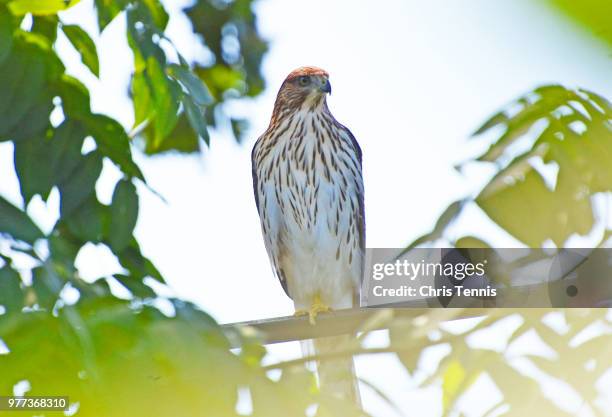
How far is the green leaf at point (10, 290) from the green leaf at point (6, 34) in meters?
0.75

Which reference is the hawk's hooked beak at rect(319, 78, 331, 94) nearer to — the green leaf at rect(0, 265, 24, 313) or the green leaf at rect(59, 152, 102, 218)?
the green leaf at rect(59, 152, 102, 218)

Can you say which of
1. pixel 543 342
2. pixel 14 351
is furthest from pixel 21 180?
pixel 543 342

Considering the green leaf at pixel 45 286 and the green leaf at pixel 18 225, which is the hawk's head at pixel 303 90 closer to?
the green leaf at pixel 18 225

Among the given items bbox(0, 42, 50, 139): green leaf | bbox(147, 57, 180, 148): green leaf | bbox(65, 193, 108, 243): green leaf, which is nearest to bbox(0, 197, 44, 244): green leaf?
bbox(65, 193, 108, 243): green leaf

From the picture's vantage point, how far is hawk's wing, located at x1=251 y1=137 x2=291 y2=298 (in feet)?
17.1

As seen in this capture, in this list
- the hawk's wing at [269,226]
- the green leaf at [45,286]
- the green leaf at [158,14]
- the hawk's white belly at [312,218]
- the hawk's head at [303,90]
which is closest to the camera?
the green leaf at [45,286]

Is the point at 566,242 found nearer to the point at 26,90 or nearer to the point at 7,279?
the point at 7,279

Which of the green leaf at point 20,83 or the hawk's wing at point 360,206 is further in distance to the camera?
the hawk's wing at point 360,206

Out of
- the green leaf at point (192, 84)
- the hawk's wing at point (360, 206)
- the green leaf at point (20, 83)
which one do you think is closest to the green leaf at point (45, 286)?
the green leaf at point (20, 83)

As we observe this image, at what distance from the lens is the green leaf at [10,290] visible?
7.21 feet

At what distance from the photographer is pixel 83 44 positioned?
9.50ft

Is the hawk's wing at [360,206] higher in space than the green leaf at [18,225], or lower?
higher

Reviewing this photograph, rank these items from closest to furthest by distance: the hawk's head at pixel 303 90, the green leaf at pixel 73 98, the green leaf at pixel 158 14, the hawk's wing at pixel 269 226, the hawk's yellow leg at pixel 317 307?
the green leaf at pixel 73 98 < the green leaf at pixel 158 14 < the hawk's yellow leg at pixel 317 307 < the hawk's wing at pixel 269 226 < the hawk's head at pixel 303 90

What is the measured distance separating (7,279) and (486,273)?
1424mm
